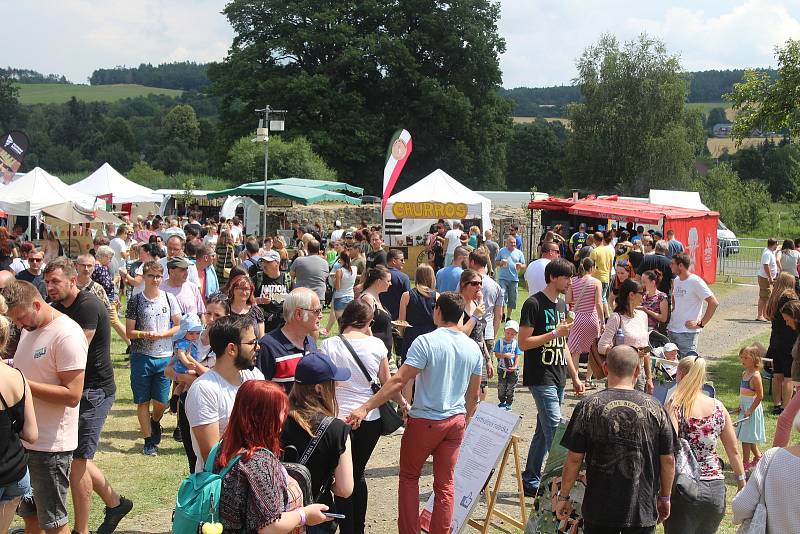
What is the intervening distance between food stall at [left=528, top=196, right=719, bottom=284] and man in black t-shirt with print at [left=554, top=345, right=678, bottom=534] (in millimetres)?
16549

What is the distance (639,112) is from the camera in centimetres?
5016

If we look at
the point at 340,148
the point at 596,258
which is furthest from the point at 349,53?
the point at 596,258

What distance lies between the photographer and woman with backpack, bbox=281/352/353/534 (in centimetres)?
406

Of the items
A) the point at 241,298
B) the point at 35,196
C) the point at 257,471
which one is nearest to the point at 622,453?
the point at 257,471

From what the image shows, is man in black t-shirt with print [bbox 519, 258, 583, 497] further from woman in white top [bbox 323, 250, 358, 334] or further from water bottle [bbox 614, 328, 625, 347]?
woman in white top [bbox 323, 250, 358, 334]

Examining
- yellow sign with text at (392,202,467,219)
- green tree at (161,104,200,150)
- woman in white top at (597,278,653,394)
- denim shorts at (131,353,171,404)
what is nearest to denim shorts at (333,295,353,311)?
denim shorts at (131,353,171,404)

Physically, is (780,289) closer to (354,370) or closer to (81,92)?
(354,370)

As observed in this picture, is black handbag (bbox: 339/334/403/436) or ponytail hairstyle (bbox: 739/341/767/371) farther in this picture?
ponytail hairstyle (bbox: 739/341/767/371)

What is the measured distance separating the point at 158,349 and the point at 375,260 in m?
4.81

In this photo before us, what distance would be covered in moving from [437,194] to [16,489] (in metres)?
19.4

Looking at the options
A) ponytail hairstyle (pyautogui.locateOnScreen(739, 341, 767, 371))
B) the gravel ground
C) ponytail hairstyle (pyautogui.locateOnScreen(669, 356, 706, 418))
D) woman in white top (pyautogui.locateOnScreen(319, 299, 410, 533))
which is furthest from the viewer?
ponytail hairstyle (pyautogui.locateOnScreen(739, 341, 767, 371))

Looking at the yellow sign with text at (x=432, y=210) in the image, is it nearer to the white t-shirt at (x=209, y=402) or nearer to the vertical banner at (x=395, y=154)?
the vertical banner at (x=395, y=154)

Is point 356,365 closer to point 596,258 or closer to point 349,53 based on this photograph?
point 596,258

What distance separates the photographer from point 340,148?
44.7 metres
